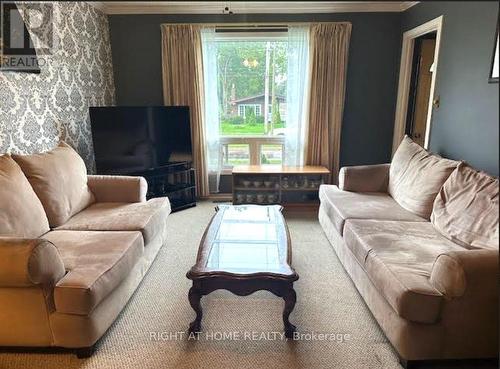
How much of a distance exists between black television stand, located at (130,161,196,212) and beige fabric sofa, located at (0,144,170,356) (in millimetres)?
877

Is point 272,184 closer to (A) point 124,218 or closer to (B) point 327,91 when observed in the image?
(B) point 327,91

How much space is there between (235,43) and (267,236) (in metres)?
2.81

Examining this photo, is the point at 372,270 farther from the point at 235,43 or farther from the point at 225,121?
the point at 235,43

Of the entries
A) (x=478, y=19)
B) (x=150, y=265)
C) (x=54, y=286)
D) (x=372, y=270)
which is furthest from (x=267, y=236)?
(x=478, y=19)

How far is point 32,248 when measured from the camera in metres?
1.57

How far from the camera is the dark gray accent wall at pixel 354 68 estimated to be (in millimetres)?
4051

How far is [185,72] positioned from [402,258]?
3298mm

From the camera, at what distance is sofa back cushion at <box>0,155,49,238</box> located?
1.91 meters

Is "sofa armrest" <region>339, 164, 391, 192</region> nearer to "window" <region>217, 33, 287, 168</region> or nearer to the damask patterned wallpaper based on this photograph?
"window" <region>217, 33, 287, 168</region>

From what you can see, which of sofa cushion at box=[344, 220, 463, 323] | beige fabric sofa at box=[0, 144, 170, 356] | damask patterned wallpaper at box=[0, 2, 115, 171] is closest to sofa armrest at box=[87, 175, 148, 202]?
beige fabric sofa at box=[0, 144, 170, 356]

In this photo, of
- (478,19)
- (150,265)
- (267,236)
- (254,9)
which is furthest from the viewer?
(254,9)

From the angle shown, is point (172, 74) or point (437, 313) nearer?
point (437, 313)

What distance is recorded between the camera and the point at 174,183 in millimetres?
4203

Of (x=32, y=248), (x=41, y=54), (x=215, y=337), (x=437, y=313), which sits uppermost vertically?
(x=41, y=54)
